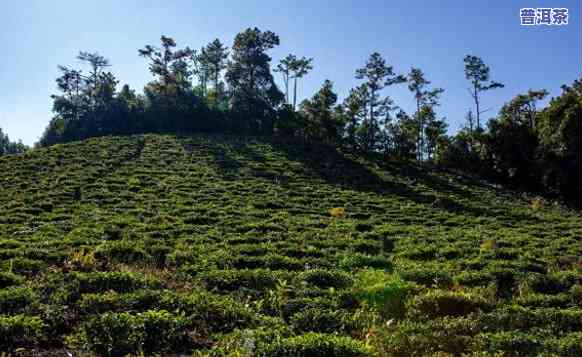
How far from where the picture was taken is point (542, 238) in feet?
66.5

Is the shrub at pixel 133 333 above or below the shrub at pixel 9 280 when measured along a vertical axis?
below

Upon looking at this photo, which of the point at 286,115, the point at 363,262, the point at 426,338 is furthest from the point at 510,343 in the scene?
the point at 286,115

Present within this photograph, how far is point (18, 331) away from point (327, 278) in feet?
21.4

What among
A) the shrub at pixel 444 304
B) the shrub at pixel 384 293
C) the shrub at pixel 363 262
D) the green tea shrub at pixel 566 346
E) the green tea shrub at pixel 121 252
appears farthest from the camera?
the shrub at pixel 363 262

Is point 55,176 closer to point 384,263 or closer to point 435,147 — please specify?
point 384,263

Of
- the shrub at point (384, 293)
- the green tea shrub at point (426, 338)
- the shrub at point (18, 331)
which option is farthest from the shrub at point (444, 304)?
the shrub at point (18, 331)

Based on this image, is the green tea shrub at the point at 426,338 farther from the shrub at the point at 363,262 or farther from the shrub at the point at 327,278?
the shrub at the point at 363,262

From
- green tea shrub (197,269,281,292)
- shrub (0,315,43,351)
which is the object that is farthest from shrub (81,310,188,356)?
green tea shrub (197,269,281,292)

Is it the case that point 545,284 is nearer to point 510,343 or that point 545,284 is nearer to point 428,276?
point 428,276

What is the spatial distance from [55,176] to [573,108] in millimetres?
39549

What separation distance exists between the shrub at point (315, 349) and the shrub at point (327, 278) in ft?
13.8

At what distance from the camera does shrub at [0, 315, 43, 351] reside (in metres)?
7.45

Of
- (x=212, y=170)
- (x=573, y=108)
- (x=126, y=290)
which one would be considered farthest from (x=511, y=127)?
(x=126, y=290)

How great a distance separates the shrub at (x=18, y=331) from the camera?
24.4 ft
